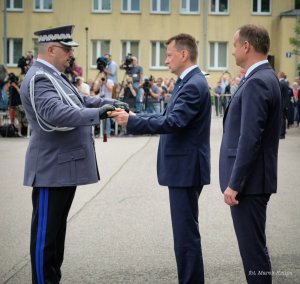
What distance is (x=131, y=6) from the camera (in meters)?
52.5

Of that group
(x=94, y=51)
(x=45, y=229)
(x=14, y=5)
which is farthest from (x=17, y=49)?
(x=45, y=229)

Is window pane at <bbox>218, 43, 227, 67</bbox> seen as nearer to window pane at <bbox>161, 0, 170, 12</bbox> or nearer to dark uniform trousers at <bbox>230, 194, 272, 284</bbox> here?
window pane at <bbox>161, 0, 170, 12</bbox>

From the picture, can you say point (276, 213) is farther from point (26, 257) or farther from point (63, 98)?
point (63, 98)

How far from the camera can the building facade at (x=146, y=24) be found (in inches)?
2040

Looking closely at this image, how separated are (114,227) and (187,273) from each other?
3.00 metres

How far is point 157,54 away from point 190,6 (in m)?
4.24

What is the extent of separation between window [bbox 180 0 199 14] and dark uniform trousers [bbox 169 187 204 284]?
157 feet

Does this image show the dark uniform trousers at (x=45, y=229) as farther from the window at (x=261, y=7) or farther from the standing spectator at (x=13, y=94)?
the window at (x=261, y=7)

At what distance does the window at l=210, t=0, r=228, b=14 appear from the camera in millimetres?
52594

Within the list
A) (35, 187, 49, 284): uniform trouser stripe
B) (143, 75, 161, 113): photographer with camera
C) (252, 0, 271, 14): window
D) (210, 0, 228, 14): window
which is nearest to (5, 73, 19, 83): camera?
(143, 75, 161, 113): photographer with camera

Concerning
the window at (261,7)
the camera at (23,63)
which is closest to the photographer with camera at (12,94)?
the camera at (23,63)

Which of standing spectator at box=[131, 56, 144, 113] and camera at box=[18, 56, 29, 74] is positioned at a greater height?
camera at box=[18, 56, 29, 74]

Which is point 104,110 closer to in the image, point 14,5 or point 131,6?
point 131,6

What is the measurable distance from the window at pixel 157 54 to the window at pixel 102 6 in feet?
13.4
